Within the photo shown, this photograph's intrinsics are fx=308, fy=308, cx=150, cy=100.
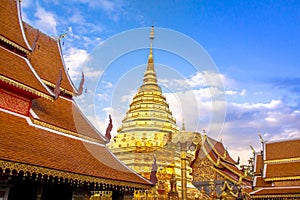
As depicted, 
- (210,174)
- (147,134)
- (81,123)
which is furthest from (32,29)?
(147,134)

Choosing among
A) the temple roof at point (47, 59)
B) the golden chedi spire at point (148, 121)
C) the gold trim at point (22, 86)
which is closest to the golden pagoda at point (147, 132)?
the golden chedi spire at point (148, 121)

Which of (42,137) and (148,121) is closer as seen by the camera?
(42,137)

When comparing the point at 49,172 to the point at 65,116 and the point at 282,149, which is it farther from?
the point at 282,149

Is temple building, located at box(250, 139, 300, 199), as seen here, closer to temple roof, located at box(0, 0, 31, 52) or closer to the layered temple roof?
the layered temple roof

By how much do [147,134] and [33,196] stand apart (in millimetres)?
27008

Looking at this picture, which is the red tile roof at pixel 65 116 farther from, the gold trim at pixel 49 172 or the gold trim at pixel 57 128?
the gold trim at pixel 49 172

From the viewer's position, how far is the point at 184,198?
28.3ft

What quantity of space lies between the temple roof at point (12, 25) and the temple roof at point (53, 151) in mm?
2659

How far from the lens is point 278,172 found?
708 inches

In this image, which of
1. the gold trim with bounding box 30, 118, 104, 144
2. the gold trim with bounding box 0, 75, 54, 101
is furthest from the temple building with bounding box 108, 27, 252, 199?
the gold trim with bounding box 0, 75, 54, 101

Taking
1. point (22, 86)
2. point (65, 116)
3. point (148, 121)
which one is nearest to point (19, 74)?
point (22, 86)

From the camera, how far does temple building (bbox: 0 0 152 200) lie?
26.1 ft

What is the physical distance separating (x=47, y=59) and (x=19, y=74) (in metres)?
4.28

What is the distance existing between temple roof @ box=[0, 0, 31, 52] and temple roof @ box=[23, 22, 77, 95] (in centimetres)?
95
